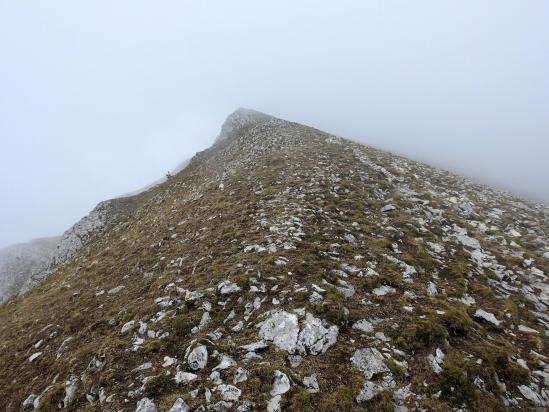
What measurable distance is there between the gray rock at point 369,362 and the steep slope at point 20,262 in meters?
46.9

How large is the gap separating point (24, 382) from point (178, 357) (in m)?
5.04

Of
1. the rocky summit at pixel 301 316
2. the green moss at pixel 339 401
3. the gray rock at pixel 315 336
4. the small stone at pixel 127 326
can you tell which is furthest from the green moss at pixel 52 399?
the green moss at pixel 339 401

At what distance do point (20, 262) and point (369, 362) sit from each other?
8187cm

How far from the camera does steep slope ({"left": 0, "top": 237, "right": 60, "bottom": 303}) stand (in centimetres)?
5089

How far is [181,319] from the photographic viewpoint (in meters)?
10.5

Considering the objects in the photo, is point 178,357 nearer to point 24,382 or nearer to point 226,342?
point 226,342

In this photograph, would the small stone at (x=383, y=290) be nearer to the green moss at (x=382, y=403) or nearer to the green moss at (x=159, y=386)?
the green moss at (x=382, y=403)

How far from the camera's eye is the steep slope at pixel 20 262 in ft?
167

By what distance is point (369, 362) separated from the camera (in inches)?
334

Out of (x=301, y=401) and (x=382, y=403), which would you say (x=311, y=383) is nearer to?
(x=301, y=401)

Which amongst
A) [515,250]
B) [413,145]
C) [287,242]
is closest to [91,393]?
[287,242]

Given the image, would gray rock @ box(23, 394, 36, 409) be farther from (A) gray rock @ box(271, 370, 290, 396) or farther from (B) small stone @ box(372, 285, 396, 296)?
(B) small stone @ box(372, 285, 396, 296)

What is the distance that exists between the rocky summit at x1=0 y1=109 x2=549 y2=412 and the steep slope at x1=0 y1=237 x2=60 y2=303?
38.1m

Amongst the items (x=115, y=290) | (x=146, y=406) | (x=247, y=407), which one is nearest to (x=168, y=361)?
(x=146, y=406)
